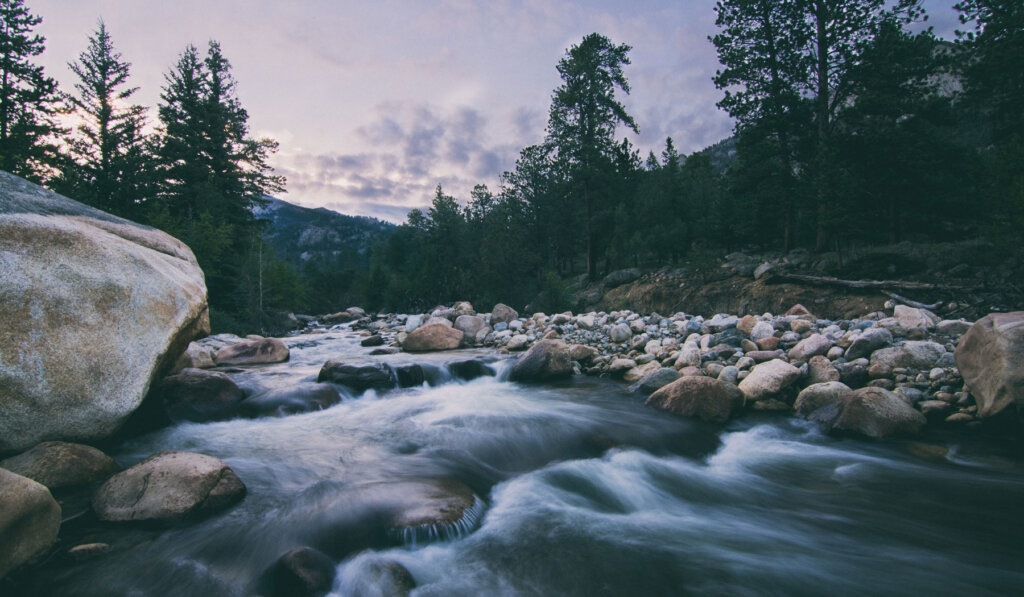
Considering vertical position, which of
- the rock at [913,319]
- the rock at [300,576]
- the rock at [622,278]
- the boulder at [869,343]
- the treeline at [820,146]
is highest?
the treeline at [820,146]

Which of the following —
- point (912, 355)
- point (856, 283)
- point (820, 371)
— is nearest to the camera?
point (912, 355)

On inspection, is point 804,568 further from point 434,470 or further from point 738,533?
point 434,470

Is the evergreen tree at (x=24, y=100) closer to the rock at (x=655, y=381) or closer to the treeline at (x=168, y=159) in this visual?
the treeline at (x=168, y=159)

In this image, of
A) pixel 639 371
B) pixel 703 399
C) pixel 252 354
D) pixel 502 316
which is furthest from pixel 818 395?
pixel 252 354

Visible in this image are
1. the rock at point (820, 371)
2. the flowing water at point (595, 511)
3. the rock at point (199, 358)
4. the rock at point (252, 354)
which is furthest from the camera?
the rock at point (252, 354)

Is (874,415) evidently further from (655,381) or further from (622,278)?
(622,278)

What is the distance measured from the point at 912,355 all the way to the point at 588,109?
20681 mm

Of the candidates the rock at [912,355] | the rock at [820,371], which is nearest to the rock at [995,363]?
the rock at [912,355]

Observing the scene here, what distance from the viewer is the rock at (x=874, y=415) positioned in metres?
5.18

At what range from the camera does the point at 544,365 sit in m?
9.10

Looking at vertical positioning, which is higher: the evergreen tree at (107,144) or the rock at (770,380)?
the evergreen tree at (107,144)

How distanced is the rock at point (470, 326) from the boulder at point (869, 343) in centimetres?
1048

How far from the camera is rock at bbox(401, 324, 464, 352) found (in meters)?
13.4

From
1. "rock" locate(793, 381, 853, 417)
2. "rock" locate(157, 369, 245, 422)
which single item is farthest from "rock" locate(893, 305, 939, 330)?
"rock" locate(157, 369, 245, 422)
